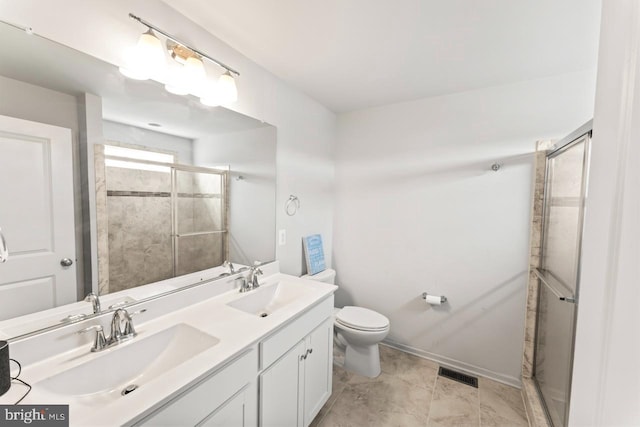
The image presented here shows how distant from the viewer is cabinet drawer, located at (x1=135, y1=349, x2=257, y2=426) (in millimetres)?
829

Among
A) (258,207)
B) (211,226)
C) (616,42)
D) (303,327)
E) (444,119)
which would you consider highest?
(444,119)

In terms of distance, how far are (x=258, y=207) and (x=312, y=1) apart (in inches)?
50.6

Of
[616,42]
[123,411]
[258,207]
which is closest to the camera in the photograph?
[616,42]

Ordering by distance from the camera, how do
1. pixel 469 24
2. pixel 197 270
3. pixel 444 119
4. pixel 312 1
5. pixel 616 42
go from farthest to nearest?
pixel 444 119, pixel 197 270, pixel 469 24, pixel 312 1, pixel 616 42

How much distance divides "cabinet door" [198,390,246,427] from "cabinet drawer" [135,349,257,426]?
24 mm

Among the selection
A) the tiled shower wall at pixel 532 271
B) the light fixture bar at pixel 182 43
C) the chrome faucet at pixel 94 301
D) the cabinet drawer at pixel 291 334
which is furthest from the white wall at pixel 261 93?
the tiled shower wall at pixel 532 271

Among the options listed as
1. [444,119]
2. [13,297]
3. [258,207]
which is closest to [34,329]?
[13,297]

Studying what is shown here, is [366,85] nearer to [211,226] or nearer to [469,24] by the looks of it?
[469,24]

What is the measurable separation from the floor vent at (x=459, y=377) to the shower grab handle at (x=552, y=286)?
0.98m

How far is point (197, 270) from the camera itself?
1.60 metres

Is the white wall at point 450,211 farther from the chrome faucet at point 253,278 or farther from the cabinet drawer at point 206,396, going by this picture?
the cabinet drawer at point 206,396

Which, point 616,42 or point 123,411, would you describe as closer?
point 616,42

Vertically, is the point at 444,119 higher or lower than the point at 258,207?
higher

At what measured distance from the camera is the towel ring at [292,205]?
2.21 meters
